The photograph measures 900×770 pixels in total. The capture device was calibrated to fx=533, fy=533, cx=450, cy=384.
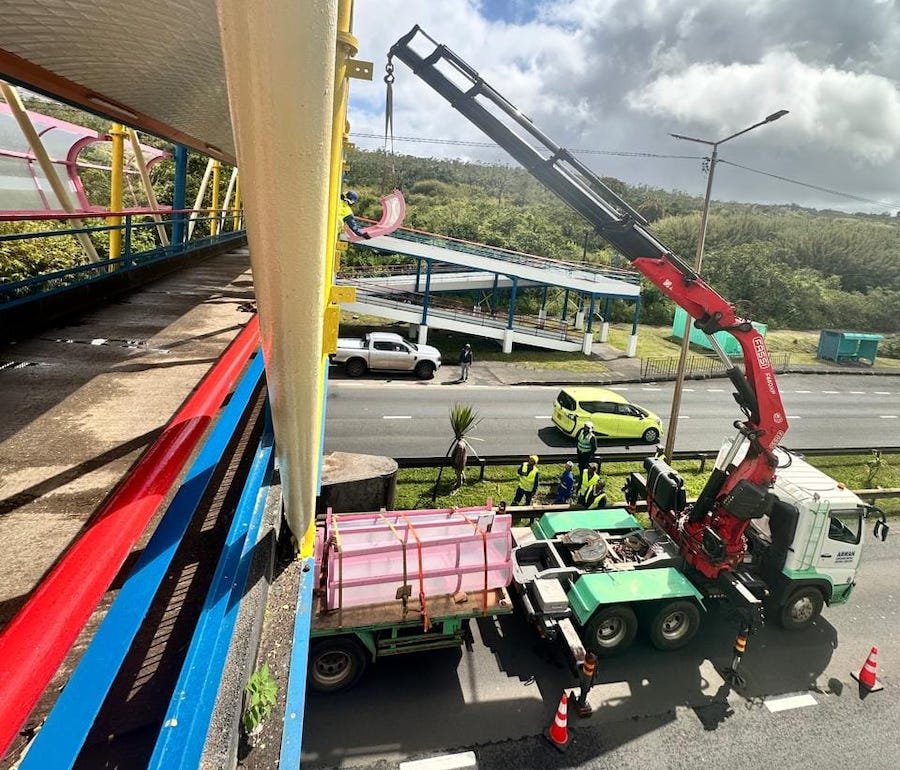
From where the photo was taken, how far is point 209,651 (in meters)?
2.43

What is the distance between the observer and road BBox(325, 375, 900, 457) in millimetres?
14188

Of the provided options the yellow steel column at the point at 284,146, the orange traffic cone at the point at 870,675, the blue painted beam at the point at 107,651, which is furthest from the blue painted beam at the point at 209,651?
the orange traffic cone at the point at 870,675

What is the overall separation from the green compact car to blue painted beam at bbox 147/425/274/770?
480 inches

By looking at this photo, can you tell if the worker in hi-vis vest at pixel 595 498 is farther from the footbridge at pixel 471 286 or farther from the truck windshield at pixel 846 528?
the footbridge at pixel 471 286

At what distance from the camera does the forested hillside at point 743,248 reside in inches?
1692

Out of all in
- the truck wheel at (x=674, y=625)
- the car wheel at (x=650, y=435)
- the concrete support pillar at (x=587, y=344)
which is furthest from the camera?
the concrete support pillar at (x=587, y=344)

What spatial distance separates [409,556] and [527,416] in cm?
1118

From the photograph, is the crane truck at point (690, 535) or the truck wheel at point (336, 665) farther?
the crane truck at point (690, 535)

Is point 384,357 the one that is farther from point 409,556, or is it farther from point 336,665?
point 336,665

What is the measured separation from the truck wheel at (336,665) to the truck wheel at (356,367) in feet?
45.2

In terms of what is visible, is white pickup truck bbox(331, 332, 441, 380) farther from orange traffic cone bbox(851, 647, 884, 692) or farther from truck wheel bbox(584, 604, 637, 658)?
orange traffic cone bbox(851, 647, 884, 692)

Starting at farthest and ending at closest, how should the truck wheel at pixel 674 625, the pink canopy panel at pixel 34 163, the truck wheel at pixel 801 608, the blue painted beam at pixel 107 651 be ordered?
the pink canopy panel at pixel 34 163 → the truck wheel at pixel 801 608 → the truck wheel at pixel 674 625 → the blue painted beam at pixel 107 651

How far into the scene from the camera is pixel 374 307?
76.1ft

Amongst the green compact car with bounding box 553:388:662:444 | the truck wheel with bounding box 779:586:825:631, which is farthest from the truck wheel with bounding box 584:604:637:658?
the green compact car with bounding box 553:388:662:444
